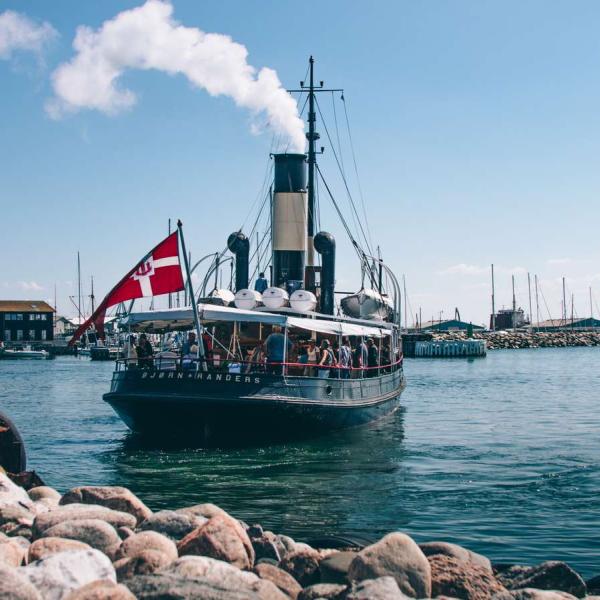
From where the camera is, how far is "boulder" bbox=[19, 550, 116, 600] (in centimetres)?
759

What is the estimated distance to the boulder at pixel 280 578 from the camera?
8.73 m

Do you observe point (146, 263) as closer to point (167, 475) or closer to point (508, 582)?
point (167, 475)

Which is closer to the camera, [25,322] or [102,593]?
[102,593]

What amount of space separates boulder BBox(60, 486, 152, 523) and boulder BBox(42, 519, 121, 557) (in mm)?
1646

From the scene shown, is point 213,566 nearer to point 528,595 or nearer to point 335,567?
point 335,567

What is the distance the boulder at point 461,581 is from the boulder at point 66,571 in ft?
11.0

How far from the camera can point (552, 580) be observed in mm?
9469

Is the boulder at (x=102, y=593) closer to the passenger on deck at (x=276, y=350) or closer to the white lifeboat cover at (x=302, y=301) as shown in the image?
the passenger on deck at (x=276, y=350)

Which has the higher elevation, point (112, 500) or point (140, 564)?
point (112, 500)

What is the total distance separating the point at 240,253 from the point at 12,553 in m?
22.6

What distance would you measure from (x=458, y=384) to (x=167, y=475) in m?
39.5

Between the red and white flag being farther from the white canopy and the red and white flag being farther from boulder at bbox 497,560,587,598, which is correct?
boulder at bbox 497,560,587,598

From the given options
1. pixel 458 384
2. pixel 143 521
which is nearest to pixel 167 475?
pixel 143 521

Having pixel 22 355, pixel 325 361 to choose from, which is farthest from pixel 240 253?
pixel 22 355
